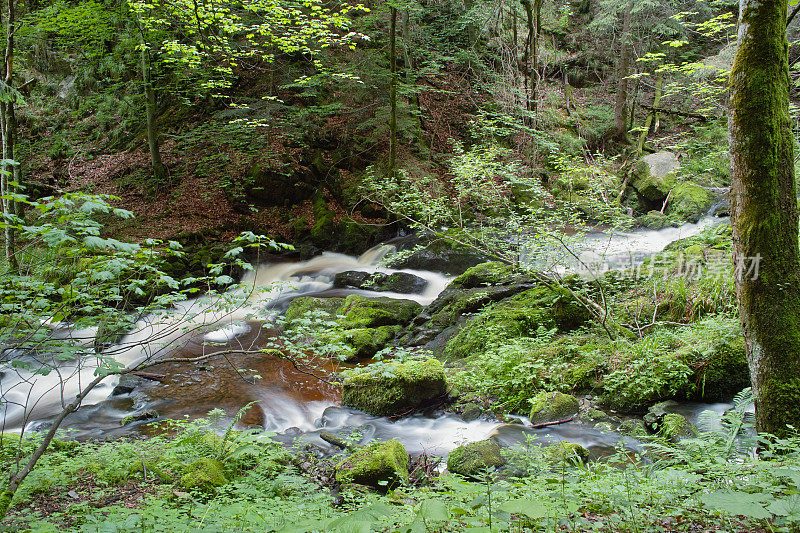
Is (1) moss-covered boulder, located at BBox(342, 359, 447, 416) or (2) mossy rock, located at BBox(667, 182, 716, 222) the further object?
(2) mossy rock, located at BBox(667, 182, 716, 222)

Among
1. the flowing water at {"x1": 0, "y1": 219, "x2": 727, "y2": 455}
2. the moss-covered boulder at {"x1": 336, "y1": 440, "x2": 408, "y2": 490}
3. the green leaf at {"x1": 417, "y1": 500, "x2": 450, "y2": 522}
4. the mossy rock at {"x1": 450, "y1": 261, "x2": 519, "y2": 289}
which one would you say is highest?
the green leaf at {"x1": 417, "y1": 500, "x2": 450, "y2": 522}

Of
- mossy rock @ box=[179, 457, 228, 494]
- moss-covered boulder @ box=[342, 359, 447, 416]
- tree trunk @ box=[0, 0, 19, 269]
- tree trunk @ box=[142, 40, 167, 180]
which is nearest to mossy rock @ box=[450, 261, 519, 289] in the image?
moss-covered boulder @ box=[342, 359, 447, 416]

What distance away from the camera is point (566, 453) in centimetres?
413

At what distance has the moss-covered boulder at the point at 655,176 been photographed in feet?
46.9

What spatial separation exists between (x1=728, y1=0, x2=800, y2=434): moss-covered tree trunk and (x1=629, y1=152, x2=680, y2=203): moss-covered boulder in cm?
1217

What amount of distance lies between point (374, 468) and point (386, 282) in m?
7.71

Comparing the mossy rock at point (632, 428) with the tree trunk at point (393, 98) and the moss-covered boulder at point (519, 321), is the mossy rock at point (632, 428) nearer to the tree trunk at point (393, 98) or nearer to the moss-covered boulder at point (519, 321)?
the moss-covered boulder at point (519, 321)

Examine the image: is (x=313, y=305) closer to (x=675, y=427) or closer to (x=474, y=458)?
(x=474, y=458)

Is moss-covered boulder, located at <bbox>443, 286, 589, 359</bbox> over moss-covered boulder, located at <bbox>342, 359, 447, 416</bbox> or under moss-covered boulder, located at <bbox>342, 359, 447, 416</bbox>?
over

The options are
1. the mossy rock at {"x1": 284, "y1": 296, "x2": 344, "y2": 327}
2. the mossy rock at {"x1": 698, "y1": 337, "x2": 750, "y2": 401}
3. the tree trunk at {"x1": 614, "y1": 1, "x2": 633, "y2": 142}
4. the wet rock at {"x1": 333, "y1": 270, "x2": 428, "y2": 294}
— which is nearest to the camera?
the mossy rock at {"x1": 698, "y1": 337, "x2": 750, "y2": 401}

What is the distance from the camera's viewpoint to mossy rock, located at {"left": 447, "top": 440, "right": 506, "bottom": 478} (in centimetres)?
424

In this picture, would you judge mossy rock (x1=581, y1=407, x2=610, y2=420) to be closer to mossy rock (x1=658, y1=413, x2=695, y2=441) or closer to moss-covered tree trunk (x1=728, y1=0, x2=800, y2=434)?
mossy rock (x1=658, y1=413, x2=695, y2=441)

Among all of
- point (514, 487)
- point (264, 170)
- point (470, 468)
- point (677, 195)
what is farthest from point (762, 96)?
point (264, 170)

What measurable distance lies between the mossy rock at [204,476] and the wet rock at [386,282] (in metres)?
7.35
